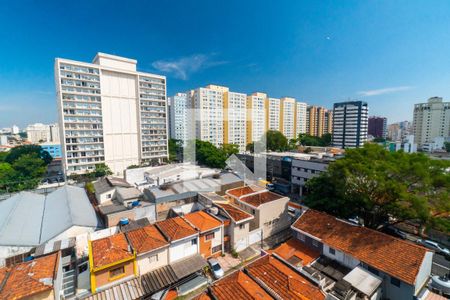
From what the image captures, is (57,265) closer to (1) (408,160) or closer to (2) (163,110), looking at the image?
(1) (408,160)

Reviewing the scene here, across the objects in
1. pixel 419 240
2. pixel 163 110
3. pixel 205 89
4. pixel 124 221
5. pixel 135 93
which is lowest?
pixel 419 240

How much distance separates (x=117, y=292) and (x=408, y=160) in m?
18.5

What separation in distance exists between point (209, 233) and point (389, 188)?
11.4 meters

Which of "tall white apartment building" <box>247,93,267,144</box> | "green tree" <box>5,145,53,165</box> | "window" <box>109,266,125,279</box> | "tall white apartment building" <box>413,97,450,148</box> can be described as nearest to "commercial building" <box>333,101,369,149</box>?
"tall white apartment building" <box>247,93,267,144</box>

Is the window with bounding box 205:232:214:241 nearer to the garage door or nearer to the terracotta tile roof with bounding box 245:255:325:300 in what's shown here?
the garage door

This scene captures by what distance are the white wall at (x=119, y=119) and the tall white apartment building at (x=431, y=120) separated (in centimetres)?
8288

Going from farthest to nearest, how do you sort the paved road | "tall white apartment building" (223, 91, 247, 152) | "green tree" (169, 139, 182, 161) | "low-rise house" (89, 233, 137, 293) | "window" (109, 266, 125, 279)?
1. "tall white apartment building" (223, 91, 247, 152)
2. "green tree" (169, 139, 182, 161)
3. the paved road
4. "window" (109, 266, 125, 279)
5. "low-rise house" (89, 233, 137, 293)

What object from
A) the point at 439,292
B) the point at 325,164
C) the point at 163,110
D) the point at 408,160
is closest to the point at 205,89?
the point at 163,110

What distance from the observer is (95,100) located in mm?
33625

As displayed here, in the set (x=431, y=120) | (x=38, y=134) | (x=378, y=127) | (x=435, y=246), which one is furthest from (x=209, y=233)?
(x=378, y=127)

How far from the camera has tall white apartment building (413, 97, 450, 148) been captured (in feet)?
197

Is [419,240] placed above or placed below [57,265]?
below

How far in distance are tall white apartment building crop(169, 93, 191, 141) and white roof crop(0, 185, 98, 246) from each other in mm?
40593

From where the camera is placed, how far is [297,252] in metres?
12.2
